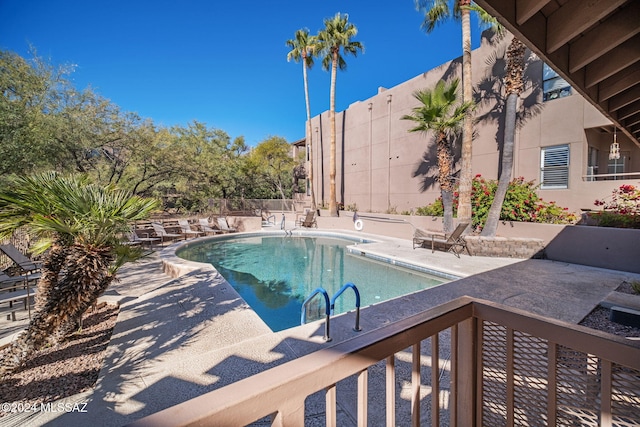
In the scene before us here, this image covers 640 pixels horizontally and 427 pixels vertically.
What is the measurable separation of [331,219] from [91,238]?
13.0 m

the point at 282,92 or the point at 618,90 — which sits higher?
the point at 282,92

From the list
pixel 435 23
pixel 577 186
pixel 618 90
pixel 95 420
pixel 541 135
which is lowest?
pixel 95 420

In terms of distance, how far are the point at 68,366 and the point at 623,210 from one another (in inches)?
451

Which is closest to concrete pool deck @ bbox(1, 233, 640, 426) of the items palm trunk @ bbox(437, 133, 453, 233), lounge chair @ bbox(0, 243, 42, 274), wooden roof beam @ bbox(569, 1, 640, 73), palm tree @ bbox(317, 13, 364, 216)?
lounge chair @ bbox(0, 243, 42, 274)

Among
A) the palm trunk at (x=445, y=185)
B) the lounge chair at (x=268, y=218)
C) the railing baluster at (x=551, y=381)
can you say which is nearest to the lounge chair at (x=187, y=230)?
the lounge chair at (x=268, y=218)

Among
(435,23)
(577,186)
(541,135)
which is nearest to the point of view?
(577,186)

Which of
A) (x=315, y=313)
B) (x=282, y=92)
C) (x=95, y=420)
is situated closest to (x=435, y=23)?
(x=315, y=313)

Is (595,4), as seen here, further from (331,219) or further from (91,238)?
(331,219)

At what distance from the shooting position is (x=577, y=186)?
8.91m

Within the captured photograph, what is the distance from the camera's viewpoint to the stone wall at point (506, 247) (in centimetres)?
802

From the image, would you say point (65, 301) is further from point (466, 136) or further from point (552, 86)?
point (552, 86)

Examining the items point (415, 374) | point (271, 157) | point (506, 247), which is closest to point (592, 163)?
point (506, 247)

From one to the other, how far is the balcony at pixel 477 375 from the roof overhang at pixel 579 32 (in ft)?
5.97

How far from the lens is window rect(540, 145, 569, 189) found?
9.23 m
